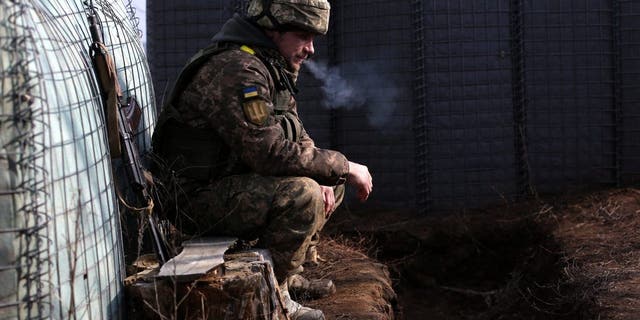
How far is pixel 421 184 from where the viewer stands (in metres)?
8.46

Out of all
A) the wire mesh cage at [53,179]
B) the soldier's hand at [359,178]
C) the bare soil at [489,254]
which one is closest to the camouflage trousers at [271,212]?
the soldier's hand at [359,178]

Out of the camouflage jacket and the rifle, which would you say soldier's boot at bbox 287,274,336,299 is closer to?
the camouflage jacket

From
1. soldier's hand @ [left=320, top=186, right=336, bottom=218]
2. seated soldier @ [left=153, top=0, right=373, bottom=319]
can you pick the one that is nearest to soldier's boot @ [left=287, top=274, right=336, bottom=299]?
seated soldier @ [left=153, top=0, right=373, bottom=319]

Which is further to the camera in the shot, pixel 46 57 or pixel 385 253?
pixel 385 253

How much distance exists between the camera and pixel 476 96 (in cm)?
843

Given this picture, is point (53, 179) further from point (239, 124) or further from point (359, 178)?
point (359, 178)

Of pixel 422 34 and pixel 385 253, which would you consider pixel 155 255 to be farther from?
pixel 422 34

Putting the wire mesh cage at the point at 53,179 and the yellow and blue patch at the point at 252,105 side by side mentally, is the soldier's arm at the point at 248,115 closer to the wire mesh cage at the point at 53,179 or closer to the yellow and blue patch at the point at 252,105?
the yellow and blue patch at the point at 252,105

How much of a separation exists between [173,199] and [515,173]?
4446mm

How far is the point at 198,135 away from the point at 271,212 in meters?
0.53

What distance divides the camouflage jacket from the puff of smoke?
3590 mm

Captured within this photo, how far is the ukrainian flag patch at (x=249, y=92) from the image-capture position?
4422 millimetres

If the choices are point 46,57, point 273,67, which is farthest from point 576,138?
point 46,57

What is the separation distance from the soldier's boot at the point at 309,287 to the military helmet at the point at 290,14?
1464 mm
